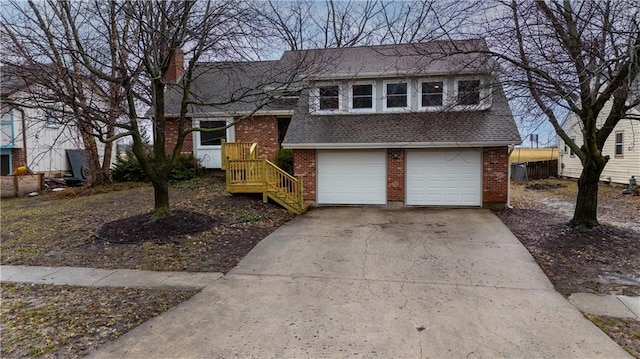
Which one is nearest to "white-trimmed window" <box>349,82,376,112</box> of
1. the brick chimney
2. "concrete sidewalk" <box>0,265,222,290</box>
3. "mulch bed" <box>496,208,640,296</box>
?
the brick chimney

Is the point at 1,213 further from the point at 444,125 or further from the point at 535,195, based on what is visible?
the point at 535,195

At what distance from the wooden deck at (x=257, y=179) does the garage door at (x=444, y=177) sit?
3875mm

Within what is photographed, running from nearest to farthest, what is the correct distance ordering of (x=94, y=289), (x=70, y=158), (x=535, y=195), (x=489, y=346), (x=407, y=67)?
→ (x=489, y=346), (x=94, y=289), (x=407, y=67), (x=535, y=195), (x=70, y=158)

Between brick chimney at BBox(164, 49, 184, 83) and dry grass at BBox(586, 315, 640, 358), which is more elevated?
brick chimney at BBox(164, 49, 184, 83)

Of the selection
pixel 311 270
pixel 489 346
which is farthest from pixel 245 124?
pixel 489 346

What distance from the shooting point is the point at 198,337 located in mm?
4074

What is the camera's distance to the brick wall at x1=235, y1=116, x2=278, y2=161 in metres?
16.4

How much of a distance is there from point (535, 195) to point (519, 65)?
405 inches

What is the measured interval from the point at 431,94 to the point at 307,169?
5.09 metres

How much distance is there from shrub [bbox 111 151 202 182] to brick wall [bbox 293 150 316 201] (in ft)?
19.0

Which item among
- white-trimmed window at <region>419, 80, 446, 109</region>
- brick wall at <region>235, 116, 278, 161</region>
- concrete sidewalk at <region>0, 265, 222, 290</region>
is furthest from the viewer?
brick wall at <region>235, 116, 278, 161</region>

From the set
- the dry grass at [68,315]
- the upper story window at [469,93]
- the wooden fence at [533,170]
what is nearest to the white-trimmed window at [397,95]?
the upper story window at [469,93]

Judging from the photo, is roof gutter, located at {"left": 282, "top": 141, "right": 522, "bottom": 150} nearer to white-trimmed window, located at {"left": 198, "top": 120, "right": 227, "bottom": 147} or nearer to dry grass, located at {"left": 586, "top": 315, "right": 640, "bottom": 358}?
white-trimmed window, located at {"left": 198, "top": 120, "right": 227, "bottom": 147}

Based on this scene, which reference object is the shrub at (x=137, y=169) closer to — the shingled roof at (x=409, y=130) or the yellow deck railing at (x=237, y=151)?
the yellow deck railing at (x=237, y=151)
